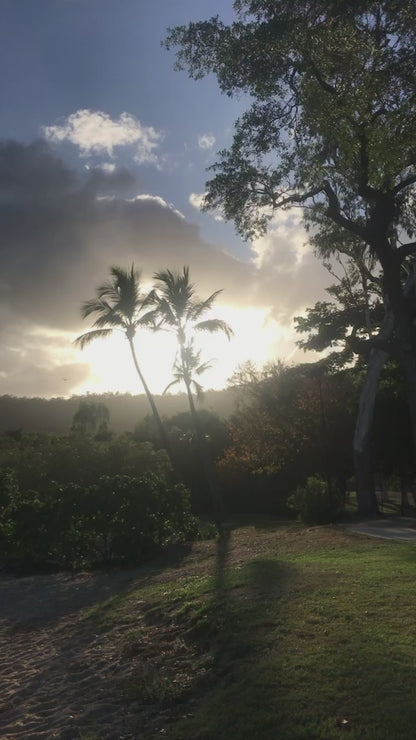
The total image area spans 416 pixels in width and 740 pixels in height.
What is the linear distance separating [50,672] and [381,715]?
463 centimetres

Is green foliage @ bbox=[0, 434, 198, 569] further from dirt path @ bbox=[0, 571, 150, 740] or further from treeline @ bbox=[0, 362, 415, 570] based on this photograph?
dirt path @ bbox=[0, 571, 150, 740]

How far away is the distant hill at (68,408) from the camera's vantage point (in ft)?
329

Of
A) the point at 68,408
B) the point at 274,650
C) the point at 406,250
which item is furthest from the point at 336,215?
the point at 68,408

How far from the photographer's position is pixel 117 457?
26.0 m

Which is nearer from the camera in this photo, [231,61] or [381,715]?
[381,715]

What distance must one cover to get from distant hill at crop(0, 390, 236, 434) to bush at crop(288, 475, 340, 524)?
69336 mm

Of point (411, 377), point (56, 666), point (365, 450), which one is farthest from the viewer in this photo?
point (365, 450)

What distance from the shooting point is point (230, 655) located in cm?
672

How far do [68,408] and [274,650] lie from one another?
364 ft

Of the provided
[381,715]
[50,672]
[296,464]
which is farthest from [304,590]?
[296,464]

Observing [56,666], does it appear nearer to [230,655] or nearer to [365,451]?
[230,655]

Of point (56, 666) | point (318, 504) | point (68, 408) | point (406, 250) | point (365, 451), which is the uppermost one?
point (68, 408)

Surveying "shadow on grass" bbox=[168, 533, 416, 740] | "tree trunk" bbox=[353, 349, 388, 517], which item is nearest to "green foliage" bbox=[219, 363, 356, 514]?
"tree trunk" bbox=[353, 349, 388, 517]

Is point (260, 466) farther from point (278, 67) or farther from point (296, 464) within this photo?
point (278, 67)
